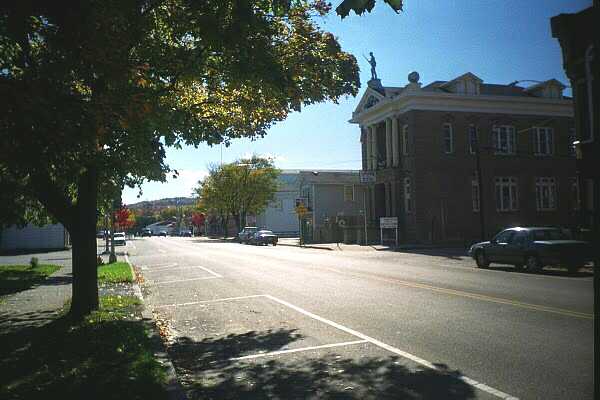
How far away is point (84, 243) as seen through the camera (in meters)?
10.1

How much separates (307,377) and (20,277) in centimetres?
1579

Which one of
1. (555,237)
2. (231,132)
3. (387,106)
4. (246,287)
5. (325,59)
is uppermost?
(387,106)

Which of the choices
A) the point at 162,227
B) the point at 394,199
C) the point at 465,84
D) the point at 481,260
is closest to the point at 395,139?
→ the point at 394,199

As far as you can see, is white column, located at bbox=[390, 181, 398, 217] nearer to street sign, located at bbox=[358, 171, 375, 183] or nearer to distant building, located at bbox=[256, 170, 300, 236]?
street sign, located at bbox=[358, 171, 375, 183]

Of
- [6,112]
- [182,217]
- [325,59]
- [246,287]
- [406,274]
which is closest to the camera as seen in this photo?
[6,112]

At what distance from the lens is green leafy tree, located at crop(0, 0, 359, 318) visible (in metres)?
6.19

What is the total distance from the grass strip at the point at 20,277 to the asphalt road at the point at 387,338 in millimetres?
4072

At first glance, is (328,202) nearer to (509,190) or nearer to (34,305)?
(509,190)

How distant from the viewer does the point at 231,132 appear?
40.5 ft

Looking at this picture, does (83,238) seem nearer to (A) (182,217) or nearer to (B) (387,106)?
(B) (387,106)

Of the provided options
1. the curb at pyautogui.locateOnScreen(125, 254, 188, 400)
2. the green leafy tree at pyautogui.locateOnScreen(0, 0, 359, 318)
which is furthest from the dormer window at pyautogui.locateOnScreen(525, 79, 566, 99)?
the curb at pyautogui.locateOnScreen(125, 254, 188, 400)

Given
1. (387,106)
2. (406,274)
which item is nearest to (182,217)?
(387,106)

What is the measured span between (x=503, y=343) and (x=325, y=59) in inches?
225

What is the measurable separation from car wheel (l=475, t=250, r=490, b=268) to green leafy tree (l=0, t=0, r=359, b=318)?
11.1 metres
